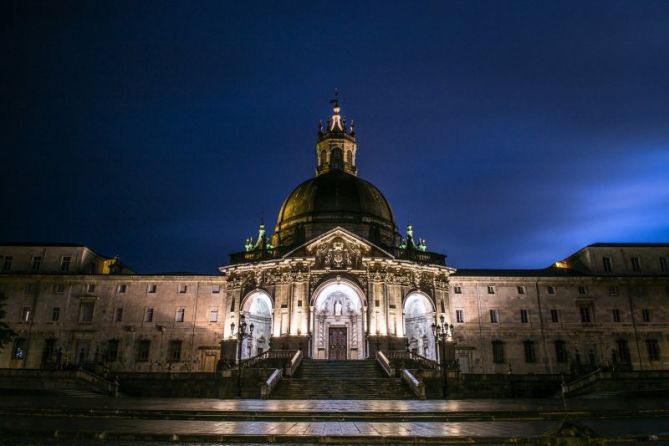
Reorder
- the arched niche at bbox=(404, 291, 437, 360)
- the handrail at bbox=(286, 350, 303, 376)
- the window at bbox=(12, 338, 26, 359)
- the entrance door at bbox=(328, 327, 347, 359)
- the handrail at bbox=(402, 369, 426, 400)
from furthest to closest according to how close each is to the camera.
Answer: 1. the window at bbox=(12, 338, 26, 359)
2. the arched niche at bbox=(404, 291, 437, 360)
3. the entrance door at bbox=(328, 327, 347, 359)
4. the handrail at bbox=(286, 350, 303, 376)
5. the handrail at bbox=(402, 369, 426, 400)

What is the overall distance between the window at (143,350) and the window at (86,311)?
20.2 ft

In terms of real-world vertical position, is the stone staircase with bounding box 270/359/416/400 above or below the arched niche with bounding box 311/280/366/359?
below

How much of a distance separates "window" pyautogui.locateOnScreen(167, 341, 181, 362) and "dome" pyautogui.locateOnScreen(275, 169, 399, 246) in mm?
15707

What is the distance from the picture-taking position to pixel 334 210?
5644 centimetres

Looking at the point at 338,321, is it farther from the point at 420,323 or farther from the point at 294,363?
the point at 294,363

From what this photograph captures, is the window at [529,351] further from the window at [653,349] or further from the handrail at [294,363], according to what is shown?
the handrail at [294,363]

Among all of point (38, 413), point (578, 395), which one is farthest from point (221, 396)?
point (578, 395)

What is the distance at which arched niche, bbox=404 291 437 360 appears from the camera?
164ft

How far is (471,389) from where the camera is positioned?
111ft

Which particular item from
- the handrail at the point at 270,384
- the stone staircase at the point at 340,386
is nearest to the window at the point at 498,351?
the stone staircase at the point at 340,386

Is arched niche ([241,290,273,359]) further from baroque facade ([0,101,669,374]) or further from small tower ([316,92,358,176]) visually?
small tower ([316,92,358,176])

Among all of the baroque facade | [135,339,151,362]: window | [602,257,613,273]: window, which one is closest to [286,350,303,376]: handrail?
the baroque facade

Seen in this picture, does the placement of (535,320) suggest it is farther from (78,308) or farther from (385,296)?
(78,308)

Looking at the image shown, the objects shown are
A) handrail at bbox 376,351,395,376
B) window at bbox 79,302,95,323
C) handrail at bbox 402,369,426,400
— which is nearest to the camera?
handrail at bbox 402,369,426,400
